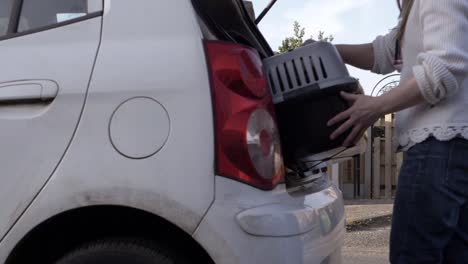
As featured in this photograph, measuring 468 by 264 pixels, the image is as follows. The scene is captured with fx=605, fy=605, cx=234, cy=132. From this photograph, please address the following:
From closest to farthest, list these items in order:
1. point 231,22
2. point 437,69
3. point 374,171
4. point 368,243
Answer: point 437,69, point 231,22, point 368,243, point 374,171

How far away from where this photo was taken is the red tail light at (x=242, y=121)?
1.77 m

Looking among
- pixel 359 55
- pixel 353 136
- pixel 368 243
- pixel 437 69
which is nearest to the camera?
pixel 437 69

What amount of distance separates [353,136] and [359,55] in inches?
20.9

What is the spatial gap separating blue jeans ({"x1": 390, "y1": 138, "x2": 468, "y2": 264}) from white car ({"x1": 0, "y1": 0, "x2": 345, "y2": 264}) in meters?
0.30

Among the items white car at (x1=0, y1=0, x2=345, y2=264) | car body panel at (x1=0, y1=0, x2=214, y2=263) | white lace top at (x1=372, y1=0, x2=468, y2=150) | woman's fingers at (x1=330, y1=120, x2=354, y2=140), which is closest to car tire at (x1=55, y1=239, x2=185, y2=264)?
white car at (x1=0, y1=0, x2=345, y2=264)

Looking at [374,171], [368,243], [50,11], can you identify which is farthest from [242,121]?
[374,171]

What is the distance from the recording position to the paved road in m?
5.14

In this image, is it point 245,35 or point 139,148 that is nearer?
point 139,148

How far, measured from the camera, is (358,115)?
72.9 inches

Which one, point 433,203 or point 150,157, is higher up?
point 150,157

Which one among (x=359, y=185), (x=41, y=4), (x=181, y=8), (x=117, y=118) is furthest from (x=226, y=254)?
(x=359, y=185)

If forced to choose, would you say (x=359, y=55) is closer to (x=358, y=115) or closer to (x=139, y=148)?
(x=358, y=115)

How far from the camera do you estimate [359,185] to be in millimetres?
9977

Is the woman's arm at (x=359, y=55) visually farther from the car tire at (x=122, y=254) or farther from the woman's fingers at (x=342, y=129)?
the car tire at (x=122, y=254)
